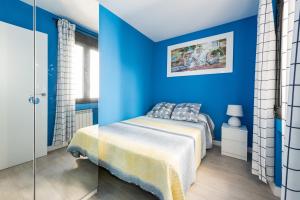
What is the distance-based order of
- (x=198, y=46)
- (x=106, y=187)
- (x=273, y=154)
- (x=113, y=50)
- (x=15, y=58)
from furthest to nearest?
(x=198, y=46), (x=113, y=50), (x=15, y=58), (x=106, y=187), (x=273, y=154)

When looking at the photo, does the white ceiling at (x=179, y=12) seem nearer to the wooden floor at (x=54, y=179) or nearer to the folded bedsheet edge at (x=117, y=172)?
the folded bedsheet edge at (x=117, y=172)

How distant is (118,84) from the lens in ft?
8.39

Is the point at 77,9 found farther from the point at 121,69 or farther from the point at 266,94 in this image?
the point at 266,94

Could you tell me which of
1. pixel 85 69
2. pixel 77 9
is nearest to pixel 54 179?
pixel 85 69

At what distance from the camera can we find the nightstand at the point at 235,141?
213cm

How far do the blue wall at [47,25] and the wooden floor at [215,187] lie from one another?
93cm

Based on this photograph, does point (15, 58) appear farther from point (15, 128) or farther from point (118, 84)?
point (118, 84)

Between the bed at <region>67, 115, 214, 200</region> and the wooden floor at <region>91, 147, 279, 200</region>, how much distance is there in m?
0.19

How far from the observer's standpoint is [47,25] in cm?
156

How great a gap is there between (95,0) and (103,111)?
163 cm

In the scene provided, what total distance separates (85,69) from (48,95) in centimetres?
51

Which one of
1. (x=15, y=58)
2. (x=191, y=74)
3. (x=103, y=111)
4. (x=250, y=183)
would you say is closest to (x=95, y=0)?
(x=15, y=58)

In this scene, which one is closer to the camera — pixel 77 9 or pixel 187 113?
pixel 77 9

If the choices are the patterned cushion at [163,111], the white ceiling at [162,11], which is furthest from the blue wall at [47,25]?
the patterned cushion at [163,111]
